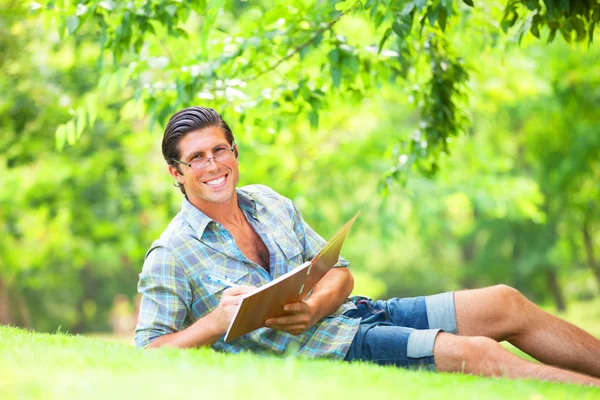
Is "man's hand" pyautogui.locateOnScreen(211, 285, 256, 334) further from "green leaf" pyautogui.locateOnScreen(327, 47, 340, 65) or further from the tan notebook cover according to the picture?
"green leaf" pyautogui.locateOnScreen(327, 47, 340, 65)

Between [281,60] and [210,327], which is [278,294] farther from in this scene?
[281,60]

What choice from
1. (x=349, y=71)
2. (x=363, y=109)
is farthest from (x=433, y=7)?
(x=363, y=109)

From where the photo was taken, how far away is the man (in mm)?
3082

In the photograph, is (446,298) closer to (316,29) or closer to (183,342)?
(183,342)

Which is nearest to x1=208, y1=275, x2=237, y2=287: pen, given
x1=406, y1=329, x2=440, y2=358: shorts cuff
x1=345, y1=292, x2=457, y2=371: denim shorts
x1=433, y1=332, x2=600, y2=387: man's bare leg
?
x1=345, y1=292, x2=457, y2=371: denim shorts

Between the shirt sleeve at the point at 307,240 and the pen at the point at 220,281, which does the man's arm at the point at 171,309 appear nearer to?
the pen at the point at 220,281

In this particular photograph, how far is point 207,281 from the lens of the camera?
3.31m

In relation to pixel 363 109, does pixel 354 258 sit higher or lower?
lower

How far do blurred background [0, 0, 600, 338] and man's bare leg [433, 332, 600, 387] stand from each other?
218 cm

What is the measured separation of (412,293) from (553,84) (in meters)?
12.9

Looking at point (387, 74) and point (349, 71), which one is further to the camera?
point (387, 74)

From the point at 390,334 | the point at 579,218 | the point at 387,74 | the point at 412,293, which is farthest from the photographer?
the point at 412,293

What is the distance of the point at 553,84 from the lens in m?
12.8

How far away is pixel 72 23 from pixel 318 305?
2358 millimetres
